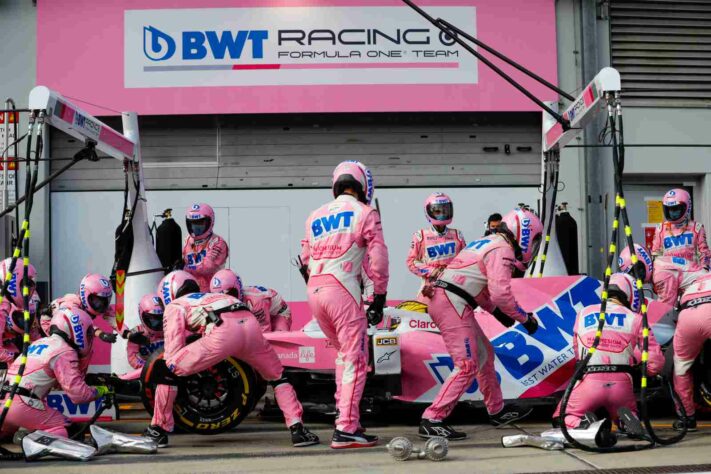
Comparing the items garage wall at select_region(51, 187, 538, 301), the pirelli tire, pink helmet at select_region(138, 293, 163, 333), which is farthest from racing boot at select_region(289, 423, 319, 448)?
garage wall at select_region(51, 187, 538, 301)

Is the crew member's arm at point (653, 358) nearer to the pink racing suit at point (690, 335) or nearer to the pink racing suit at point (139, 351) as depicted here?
the pink racing suit at point (690, 335)

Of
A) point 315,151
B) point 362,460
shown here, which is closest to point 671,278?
point 362,460

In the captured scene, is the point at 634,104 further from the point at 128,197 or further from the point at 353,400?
the point at 353,400

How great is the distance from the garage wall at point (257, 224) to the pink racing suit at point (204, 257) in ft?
9.89

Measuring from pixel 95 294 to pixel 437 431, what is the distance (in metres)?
3.33

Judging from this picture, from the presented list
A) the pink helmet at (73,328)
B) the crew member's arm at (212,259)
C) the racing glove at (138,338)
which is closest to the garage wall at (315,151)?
the crew member's arm at (212,259)

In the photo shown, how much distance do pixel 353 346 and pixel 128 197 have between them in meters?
5.66

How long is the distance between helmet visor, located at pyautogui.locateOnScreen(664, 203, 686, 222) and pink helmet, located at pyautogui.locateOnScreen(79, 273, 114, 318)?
631cm

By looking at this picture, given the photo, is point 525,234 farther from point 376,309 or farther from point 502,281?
point 376,309

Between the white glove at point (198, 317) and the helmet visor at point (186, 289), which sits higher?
the helmet visor at point (186, 289)

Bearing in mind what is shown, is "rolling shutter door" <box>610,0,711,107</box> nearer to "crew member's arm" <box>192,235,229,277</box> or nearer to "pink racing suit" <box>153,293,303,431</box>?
"crew member's arm" <box>192,235,229,277</box>

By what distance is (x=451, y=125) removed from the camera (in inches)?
555

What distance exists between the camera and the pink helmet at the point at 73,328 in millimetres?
7000

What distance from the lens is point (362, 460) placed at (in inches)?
234
